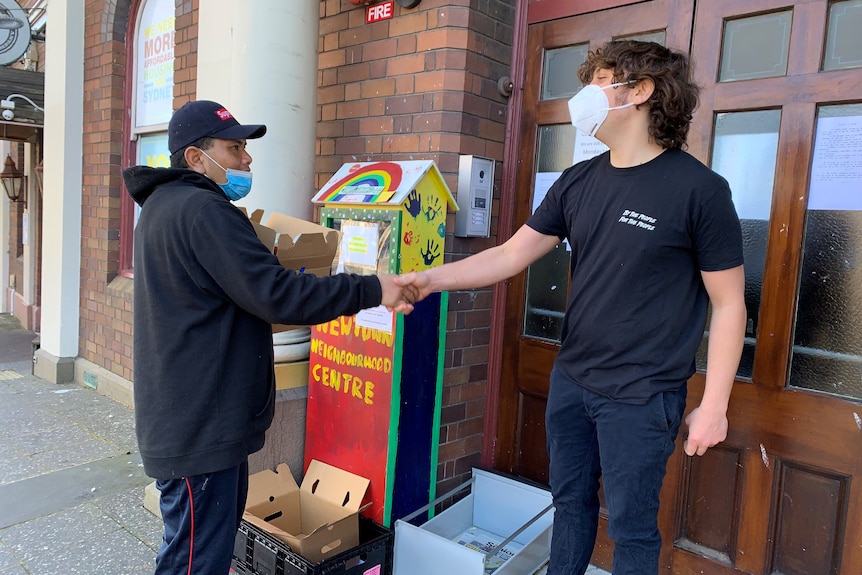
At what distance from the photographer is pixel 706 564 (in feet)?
8.66

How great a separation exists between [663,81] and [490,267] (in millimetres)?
876

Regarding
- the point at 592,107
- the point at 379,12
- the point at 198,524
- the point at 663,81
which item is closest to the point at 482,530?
the point at 198,524

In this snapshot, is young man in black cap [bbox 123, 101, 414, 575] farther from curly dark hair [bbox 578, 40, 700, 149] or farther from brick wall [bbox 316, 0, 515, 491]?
brick wall [bbox 316, 0, 515, 491]

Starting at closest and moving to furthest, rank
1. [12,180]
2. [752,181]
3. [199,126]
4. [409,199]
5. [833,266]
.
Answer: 1. [199,126]
2. [833,266]
3. [752,181]
4. [409,199]
5. [12,180]

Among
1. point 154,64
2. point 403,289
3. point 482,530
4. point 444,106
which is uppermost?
point 154,64

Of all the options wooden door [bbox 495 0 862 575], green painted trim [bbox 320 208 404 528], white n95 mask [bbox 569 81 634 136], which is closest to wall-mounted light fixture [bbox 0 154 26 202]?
green painted trim [bbox 320 208 404 528]

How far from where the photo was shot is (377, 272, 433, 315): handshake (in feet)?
7.29

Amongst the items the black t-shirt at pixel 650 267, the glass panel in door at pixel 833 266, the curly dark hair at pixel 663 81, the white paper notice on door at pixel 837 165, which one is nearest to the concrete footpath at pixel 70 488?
the black t-shirt at pixel 650 267

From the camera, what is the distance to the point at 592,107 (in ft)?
6.61

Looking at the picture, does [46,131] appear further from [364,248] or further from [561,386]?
[561,386]

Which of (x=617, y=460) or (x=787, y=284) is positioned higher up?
(x=787, y=284)

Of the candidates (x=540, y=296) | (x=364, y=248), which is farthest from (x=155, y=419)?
(x=540, y=296)

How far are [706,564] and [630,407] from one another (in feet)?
4.12

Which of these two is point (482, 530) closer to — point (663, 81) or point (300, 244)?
point (300, 244)
